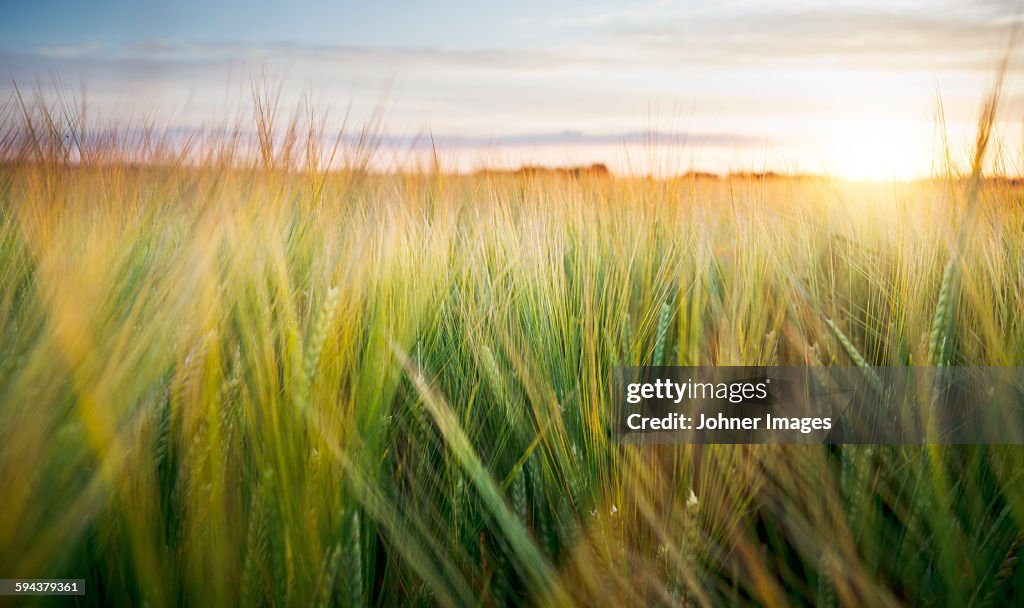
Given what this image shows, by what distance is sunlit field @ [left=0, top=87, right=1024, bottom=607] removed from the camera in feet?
1.83

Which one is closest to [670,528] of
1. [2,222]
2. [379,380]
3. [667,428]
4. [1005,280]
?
[667,428]

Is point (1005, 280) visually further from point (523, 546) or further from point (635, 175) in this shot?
point (523, 546)

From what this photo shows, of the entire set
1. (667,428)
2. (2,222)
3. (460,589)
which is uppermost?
(2,222)

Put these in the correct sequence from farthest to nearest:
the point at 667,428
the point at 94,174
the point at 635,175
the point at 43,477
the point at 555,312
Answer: the point at 635,175 < the point at 94,174 < the point at 555,312 < the point at 667,428 < the point at 43,477

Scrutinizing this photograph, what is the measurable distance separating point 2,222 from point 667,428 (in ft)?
3.30

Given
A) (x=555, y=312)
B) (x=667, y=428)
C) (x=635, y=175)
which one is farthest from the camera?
(x=635, y=175)

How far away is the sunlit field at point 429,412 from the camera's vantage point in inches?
21.9

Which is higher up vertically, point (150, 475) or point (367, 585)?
point (150, 475)

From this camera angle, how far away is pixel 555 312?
0.82 meters

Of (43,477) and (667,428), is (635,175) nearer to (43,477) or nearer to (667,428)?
(667,428)

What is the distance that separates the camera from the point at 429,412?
0.75m

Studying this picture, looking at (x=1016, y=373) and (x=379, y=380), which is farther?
(x=1016, y=373)

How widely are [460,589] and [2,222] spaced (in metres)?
0.88

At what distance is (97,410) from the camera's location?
1.87 ft
